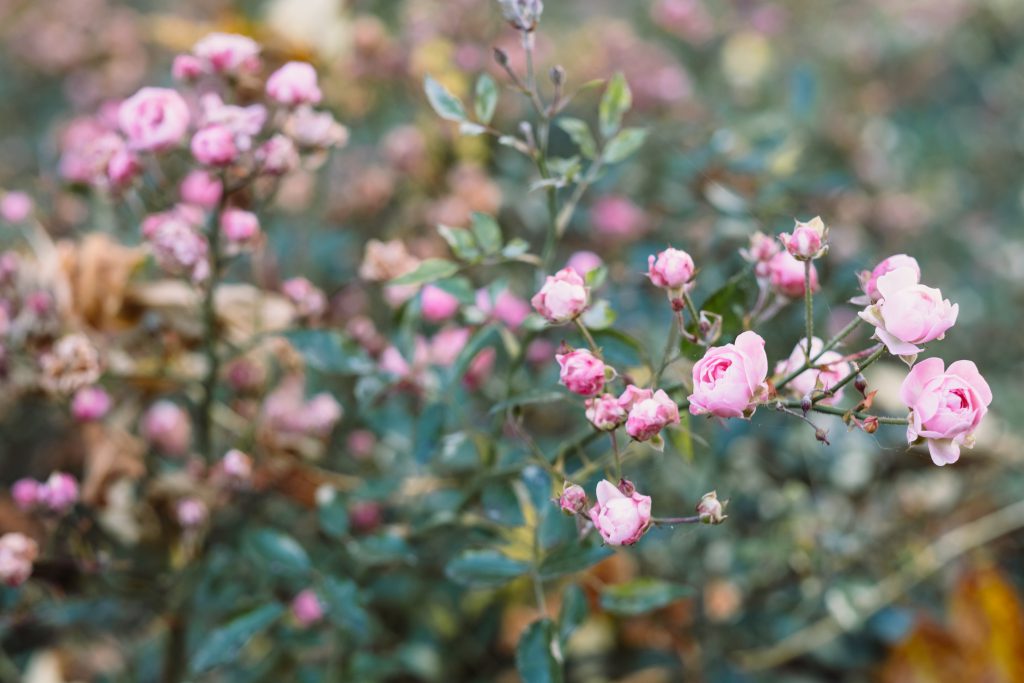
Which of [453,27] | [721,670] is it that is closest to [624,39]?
[453,27]

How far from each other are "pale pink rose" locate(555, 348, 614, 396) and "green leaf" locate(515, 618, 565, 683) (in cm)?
20

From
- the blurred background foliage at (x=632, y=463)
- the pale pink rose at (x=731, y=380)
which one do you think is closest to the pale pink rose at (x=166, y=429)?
the blurred background foliage at (x=632, y=463)

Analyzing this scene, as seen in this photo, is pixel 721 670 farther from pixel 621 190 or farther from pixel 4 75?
pixel 4 75

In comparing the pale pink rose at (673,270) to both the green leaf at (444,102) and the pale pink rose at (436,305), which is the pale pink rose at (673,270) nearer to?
the green leaf at (444,102)

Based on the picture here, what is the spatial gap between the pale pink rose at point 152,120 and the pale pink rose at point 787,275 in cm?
50

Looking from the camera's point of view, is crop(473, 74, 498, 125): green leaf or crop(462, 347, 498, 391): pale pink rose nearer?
crop(473, 74, 498, 125): green leaf

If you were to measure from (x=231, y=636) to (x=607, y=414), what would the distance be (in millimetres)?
435

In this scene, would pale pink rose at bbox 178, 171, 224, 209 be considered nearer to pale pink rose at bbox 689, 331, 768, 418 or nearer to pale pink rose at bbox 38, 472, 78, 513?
pale pink rose at bbox 38, 472, 78, 513

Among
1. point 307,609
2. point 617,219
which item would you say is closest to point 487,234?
point 307,609

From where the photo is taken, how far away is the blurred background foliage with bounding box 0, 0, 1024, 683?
3.18 feet

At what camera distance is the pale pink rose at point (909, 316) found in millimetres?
535

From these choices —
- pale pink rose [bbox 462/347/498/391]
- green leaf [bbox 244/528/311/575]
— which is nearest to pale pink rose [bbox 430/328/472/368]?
pale pink rose [bbox 462/347/498/391]

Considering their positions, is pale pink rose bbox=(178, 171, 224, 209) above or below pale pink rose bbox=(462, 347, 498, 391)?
above

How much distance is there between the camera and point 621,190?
1379 millimetres
